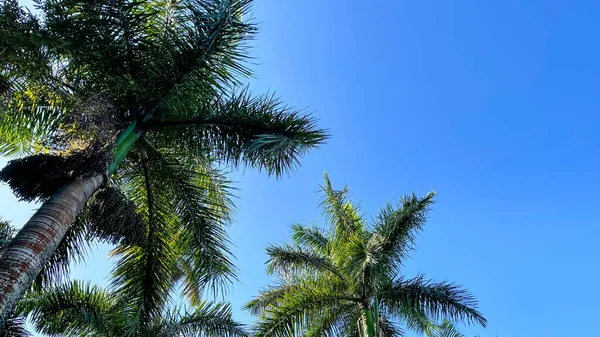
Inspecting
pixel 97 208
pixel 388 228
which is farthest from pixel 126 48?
pixel 388 228

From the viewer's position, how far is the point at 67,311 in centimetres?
962

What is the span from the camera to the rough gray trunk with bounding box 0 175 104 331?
446 centimetres

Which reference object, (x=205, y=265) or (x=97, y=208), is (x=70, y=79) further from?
(x=205, y=265)

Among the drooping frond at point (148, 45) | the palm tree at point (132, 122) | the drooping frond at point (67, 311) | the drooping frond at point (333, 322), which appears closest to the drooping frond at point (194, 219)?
the palm tree at point (132, 122)

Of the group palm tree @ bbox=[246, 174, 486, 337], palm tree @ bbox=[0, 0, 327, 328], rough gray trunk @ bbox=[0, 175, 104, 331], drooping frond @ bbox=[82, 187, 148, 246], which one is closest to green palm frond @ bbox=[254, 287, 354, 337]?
palm tree @ bbox=[246, 174, 486, 337]

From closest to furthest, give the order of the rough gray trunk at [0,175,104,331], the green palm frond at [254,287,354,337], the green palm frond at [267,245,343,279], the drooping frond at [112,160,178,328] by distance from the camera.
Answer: the rough gray trunk at [0,175,104,331] → the drooping frond at [112,160,178,328] → the green palm frond at [254,287,354,337] → the green palm frond at [267,245,343,279]

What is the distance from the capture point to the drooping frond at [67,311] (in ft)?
31.0

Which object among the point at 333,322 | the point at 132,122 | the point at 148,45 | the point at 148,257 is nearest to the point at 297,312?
the point at 333,322

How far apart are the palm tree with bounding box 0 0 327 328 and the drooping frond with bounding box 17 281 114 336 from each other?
238cm

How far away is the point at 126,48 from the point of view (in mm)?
6586

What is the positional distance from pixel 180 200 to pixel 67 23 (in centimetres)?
337

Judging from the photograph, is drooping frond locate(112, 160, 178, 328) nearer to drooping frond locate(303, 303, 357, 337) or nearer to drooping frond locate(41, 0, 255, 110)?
drooping frond locate(41, 0, 255, 110)

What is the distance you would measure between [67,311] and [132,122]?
206 inches

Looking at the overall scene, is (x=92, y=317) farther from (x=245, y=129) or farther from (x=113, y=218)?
(x=245, y=129)
